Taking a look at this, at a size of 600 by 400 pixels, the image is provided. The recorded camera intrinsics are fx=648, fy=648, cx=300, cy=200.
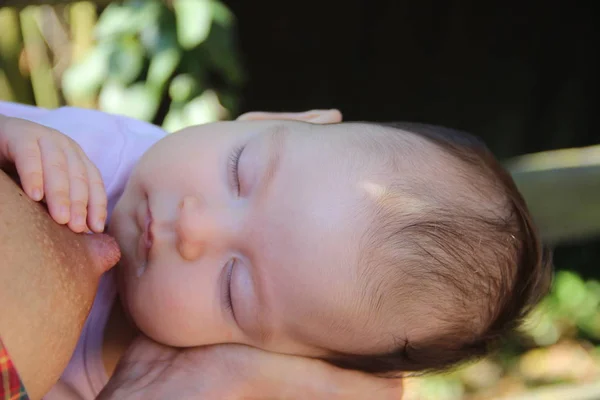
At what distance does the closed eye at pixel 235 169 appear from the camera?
1272 mm

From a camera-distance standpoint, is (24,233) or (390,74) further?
(390,74)

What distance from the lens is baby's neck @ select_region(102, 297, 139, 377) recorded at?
53.0 inches

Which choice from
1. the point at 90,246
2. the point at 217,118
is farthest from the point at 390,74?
the point at 90,246

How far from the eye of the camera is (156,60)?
2434mm

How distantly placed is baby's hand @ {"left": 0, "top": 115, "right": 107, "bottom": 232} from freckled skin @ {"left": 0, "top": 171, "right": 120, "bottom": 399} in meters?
0.04

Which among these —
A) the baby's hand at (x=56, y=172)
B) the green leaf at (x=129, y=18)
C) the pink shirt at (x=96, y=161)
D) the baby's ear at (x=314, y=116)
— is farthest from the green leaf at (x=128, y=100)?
the baby's hand at (x=56, y=172)

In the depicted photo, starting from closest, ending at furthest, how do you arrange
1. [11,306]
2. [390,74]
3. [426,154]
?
[11,306]
[426,154]
[390,74]

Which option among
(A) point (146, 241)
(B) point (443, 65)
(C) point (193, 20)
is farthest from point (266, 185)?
(B) point (443, 65)

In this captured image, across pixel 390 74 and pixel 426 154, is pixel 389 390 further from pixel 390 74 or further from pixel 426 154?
pixel 390 74

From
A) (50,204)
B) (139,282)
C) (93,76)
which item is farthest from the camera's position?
(93,76)

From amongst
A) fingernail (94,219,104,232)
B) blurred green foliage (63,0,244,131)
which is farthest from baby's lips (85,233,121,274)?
blurred green foliage (63,0,244,131)

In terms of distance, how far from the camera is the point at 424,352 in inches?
51.4

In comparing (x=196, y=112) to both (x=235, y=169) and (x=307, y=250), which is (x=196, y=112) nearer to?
(x=235, y=169)

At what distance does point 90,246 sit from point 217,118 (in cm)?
159
